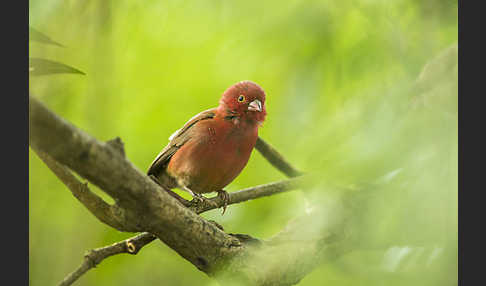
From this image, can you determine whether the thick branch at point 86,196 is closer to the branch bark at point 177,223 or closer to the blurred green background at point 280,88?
the branch bark at point 177,223

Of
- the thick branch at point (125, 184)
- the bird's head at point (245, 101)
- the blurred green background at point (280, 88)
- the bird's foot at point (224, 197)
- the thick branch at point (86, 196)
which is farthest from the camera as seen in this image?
the bird's foot at point (224, 197)

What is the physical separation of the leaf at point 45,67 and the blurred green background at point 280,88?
0.03m

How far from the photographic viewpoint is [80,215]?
1454 mm

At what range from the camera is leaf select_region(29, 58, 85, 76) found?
3.91 ft

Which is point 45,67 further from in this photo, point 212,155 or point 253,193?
point 253,193

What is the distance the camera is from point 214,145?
1538mm

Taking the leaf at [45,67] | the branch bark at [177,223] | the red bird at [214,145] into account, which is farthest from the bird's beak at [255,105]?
the leaf at [45,67]

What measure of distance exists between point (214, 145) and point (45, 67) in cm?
55

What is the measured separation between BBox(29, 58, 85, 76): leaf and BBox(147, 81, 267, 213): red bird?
45 cm

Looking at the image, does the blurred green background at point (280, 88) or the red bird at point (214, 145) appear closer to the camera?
the blurred green background at point (280, 88)

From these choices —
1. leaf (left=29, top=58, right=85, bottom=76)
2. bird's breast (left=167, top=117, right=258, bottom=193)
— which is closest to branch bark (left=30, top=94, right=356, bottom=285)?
bird's breast (left=167, top=117, right=258, bottom=193)

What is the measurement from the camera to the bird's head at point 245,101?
151cm

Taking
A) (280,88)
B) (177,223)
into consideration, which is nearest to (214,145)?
(280,88)

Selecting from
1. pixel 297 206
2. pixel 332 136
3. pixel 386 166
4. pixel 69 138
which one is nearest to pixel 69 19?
pixel 69 138
